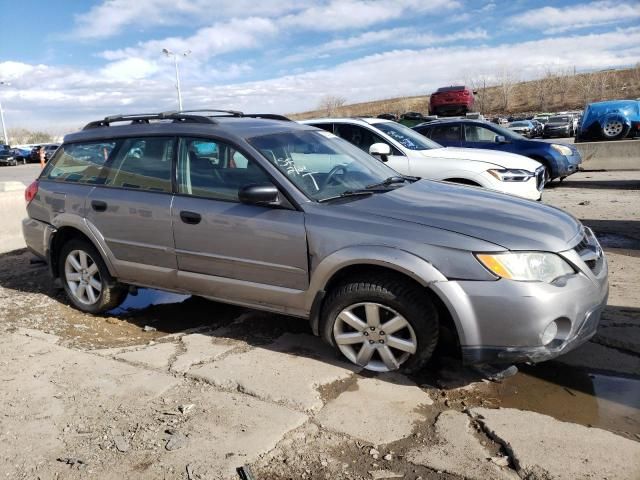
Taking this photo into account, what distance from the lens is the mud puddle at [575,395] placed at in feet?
10.2

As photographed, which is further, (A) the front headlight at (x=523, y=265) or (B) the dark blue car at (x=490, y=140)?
(B) the dark blue car at (x=490, y=140)

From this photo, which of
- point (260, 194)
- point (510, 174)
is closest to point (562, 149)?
point (510, 174)

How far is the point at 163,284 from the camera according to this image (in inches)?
179

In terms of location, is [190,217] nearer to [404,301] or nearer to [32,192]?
[404,301]

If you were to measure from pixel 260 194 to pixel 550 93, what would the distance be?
8443cm

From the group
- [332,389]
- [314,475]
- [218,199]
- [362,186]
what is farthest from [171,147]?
[314,475]

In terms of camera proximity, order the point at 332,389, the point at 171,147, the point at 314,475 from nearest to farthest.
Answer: the point at 314,475 → the point at 332,389 → the point at 171,147

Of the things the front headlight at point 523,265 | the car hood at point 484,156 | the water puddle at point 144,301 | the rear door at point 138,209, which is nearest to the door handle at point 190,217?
the rear door at point 138,209

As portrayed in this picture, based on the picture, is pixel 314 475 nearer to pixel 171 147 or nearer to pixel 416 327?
pixel 416 327

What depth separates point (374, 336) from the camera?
11.8ft

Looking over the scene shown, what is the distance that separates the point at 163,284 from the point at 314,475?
7.77 ft

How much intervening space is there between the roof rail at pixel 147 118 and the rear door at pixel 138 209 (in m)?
0.26

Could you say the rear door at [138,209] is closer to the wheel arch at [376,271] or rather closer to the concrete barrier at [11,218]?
the wheel arch at [376,271]

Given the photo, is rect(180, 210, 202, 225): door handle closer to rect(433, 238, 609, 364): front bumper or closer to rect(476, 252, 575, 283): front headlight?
rect(433, 238, 609, 364): front bumper
